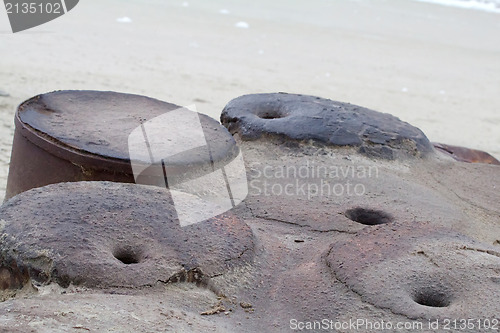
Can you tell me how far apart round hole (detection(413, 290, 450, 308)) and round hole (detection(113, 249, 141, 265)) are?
0.61m

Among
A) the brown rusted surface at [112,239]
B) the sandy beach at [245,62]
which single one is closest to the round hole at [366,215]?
the brown rusted surface at [112,239]

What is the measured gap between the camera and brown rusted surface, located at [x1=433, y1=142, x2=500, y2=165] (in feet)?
Result: 9.30

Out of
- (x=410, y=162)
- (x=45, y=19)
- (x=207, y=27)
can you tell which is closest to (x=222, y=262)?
(x=410, y=162)

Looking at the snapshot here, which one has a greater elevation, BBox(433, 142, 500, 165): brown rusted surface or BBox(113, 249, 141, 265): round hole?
BBox(113, 249, 141, 265): round hole

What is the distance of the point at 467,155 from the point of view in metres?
2.94

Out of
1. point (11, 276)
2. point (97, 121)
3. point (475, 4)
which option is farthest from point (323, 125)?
point (475, 4)

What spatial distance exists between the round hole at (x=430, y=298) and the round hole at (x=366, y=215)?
480 mm

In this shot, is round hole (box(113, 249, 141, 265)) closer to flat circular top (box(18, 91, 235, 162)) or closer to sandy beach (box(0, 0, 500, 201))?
flat circular top (box(18, 91, 235, 162))

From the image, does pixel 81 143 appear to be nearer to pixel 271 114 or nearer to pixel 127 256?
pixel 127 256

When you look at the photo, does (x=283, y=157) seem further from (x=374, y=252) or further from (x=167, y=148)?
(x=374, y=252)

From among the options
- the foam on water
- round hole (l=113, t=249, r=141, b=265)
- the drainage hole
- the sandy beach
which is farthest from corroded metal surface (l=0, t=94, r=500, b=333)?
the foam on water

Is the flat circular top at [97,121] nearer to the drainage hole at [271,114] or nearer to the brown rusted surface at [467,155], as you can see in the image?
the drainage hole at [271,114]

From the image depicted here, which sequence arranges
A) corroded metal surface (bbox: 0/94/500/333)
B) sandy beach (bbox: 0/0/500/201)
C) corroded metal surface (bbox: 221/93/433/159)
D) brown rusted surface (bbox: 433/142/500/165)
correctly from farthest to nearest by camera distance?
1. sandy beach (bbox: 0/0/500/201)
2. brown rusted surface (bbox: 433/142/500/165)
3. corroded metal surface (bbox: 221/93/433/159)
4. corroded metal surface (bbox: 0/94/500/333)

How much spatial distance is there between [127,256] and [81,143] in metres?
0.53
